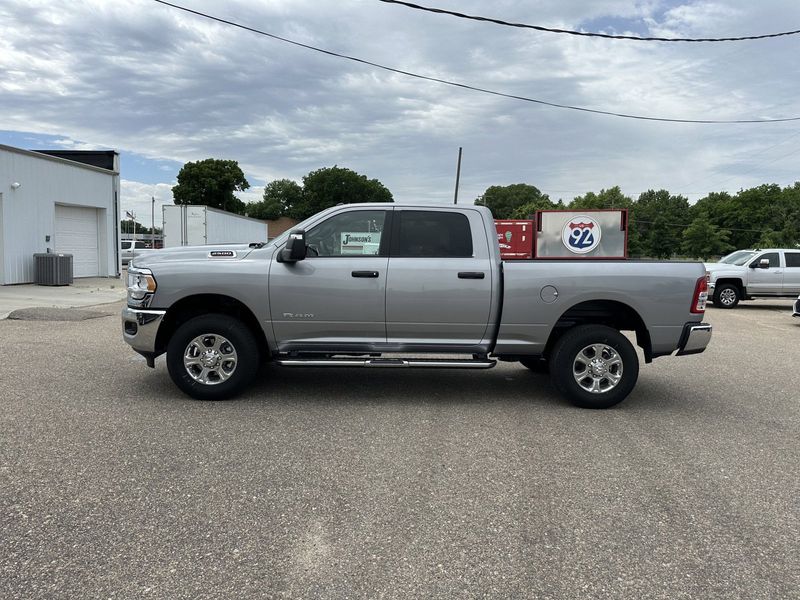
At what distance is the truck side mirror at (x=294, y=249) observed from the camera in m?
5.73

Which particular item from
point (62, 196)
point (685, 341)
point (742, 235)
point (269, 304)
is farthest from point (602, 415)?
point (742, 235)

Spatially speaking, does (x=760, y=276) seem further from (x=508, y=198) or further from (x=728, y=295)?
(x=508, y=198)

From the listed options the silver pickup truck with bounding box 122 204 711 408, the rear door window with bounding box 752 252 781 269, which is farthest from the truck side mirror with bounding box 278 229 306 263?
the rear door window with bounding box 752 252 781 269

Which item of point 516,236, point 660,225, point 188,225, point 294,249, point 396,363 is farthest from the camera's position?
point 660,225

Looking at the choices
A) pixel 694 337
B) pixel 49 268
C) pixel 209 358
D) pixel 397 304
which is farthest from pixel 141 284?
pixel 49 268

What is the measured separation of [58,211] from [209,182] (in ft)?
172

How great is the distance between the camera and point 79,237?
20625 millimetres

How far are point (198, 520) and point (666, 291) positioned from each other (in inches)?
183

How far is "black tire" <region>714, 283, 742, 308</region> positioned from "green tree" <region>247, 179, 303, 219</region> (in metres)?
98.2

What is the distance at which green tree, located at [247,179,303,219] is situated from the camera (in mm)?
114438

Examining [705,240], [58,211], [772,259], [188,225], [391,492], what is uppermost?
[705,240]

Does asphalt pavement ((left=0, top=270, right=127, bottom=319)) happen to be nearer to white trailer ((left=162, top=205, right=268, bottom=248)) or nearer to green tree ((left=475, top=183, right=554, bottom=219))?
white trailer ((left=162, top=205, right=268, bottom=248))

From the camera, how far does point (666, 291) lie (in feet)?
19.5

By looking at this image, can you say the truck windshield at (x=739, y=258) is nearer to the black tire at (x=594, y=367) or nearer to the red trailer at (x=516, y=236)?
the red trailer at (x=516, y=236)
